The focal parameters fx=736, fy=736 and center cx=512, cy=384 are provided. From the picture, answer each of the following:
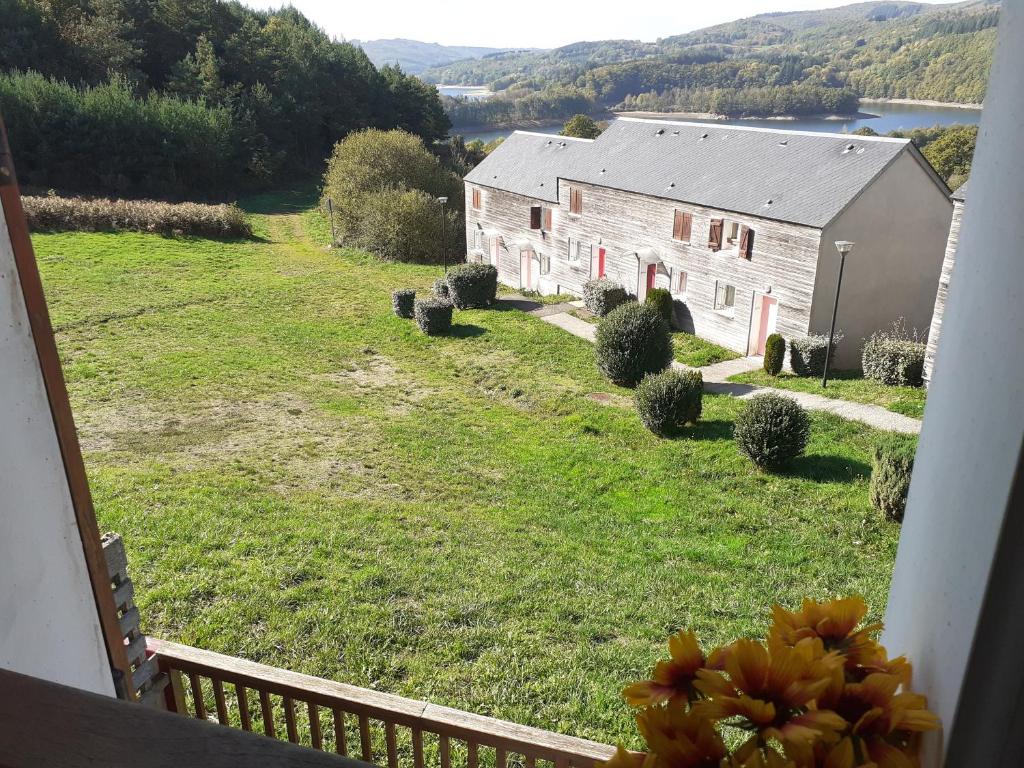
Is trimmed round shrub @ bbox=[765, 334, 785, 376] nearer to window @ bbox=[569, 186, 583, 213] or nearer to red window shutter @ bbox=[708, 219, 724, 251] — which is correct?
red window shutter @ bbox=[708, 219, 724, 251]

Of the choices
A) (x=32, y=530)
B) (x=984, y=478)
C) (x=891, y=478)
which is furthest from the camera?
(x=891, y=478)

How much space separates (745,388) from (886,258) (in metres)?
6.28

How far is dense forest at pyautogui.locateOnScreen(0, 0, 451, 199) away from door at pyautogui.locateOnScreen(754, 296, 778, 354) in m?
36.7

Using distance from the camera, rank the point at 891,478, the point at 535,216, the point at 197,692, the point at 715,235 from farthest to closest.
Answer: the point at 535,216 < the point at 715,235 < the point at 891,478 < the point at 197,692

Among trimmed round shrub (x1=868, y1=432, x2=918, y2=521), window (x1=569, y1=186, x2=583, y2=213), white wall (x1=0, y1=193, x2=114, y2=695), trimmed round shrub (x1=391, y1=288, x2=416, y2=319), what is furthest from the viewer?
window (x1=569, y1=186, x2=583, y2=213)

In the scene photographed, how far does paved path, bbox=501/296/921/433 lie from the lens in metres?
14.4

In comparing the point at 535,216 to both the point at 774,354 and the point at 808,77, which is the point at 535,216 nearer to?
the point at 774,354

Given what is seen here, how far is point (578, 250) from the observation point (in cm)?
2812

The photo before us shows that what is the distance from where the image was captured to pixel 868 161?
19.2 m

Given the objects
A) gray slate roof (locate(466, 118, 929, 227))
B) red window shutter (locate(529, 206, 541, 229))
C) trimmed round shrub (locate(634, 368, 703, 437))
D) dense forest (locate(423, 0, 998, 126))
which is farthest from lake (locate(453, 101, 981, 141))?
trimmed round shrub (locate(634, 368, 703, 437))

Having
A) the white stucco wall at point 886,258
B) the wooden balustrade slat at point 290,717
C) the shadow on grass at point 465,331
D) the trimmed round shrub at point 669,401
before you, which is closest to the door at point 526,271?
the shadow on grass at point 465,331

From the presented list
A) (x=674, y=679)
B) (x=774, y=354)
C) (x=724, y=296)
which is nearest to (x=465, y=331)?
(x=724, y=296)

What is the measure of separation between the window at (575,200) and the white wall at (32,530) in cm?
2590

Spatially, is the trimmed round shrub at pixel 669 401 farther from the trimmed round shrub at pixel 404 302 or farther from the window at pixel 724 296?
the trimmed round shrub at pixel 404 302
